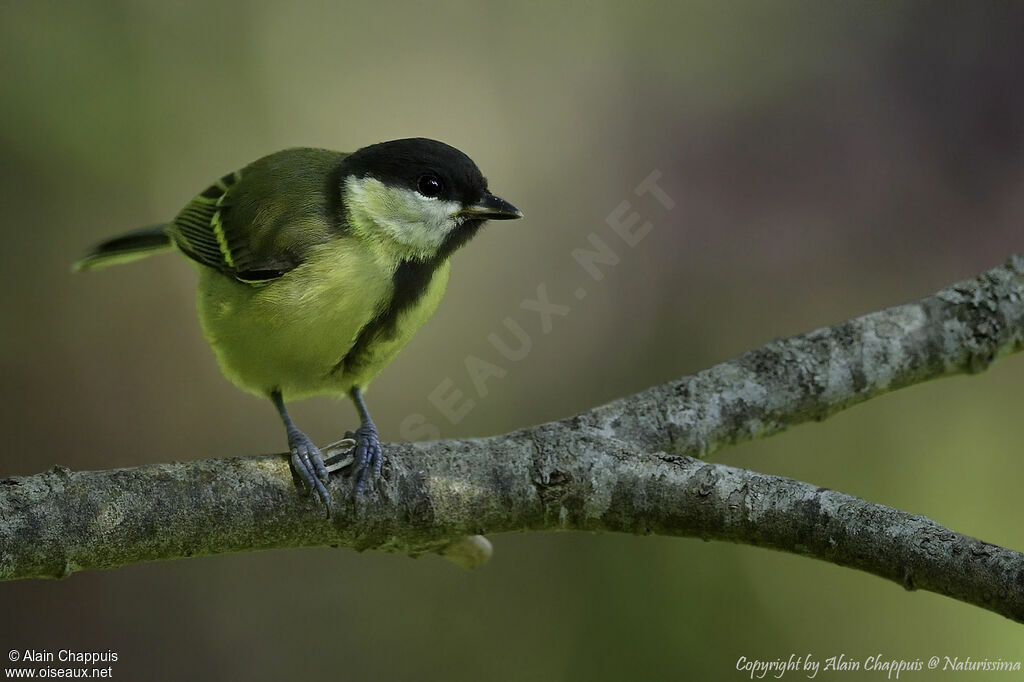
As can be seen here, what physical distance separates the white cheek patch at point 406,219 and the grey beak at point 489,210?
0.03 metres

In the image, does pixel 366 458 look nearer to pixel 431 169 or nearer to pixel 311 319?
pixel 311 319

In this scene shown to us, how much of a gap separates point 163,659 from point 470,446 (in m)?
1.27

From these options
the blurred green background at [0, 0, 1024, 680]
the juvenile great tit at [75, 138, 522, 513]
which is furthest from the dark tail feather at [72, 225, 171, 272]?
the juvenile great tit at [75, 138, 522, 513]

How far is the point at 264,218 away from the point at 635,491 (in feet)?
3.40

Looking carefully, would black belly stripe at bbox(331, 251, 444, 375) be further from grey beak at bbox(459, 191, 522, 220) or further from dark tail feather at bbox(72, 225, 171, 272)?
dark tail feather at bbox(72, 225, 171, 272)

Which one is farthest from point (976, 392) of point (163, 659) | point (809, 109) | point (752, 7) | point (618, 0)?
point (163, 659)

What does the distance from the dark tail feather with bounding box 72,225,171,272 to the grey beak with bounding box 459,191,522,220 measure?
37.9 inches

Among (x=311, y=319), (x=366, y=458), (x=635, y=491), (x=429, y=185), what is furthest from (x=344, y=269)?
(x=635, y=491)

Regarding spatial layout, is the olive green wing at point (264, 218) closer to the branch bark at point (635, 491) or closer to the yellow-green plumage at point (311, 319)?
the yellow-green plumage at point (311, 319)

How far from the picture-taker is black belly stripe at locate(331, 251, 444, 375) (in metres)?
1.92

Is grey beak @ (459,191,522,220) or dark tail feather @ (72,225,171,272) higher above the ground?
grey beak @ (459,191,522,220)

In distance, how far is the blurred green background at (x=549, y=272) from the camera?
2.57m

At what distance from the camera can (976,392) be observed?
2.87 meters

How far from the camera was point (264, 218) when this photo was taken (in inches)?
82.0
